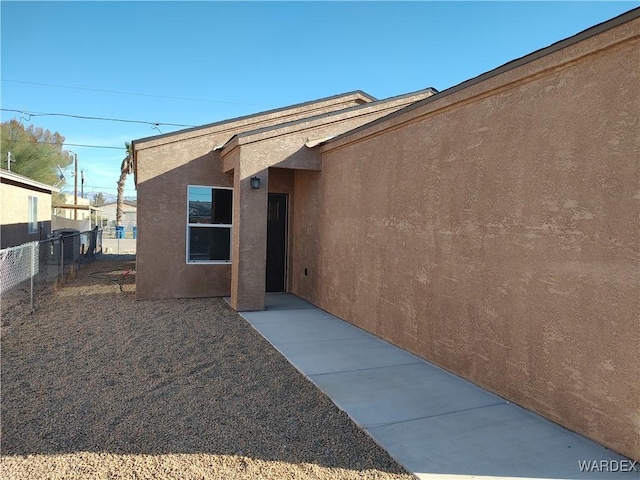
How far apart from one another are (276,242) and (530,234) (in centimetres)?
727

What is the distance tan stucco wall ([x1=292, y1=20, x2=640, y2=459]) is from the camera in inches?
127

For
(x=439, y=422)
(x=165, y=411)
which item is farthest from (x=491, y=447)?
(x=165, y=411)

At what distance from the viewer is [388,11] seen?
9.95m

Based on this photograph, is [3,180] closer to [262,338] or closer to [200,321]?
[200,321]

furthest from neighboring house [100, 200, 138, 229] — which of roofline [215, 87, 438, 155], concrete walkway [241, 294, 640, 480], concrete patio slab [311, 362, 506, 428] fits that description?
concrete patio slab [311, 362, 506, 428]

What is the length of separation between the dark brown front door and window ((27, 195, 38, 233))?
11242mm

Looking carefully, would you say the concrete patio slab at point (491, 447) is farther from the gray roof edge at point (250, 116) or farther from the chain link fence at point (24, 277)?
the gray roof edge at point (250, 116)

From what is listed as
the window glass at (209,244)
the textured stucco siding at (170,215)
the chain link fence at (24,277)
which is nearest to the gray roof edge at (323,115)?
the textured stucco siding at (170,215)

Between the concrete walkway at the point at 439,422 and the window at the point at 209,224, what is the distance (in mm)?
4254

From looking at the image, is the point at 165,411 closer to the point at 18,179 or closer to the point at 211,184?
the point at 211,184

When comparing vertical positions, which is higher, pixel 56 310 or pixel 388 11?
pixel 388 11

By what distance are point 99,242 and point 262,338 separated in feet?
62.8

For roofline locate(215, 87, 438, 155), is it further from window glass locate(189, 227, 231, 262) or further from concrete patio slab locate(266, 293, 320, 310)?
concrete patio slab locate(266, 293, 320, 310)

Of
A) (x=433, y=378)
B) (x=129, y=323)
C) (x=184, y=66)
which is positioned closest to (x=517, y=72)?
(x=433, y=378)
